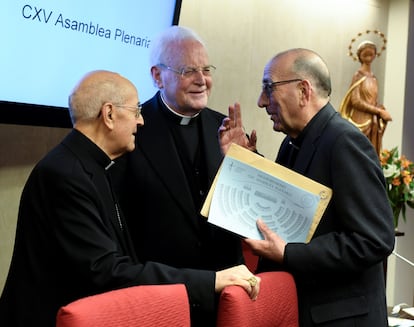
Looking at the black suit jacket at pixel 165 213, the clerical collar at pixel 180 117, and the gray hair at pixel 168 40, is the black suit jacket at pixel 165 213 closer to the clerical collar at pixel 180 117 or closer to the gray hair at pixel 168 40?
the clerical collar at pixel 180 117

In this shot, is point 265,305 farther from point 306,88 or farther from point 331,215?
point 306,88

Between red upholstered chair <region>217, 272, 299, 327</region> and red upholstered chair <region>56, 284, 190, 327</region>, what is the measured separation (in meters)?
0.16

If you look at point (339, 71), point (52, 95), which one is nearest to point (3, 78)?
point (52, 95)

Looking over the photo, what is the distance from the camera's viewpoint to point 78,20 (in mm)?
2873

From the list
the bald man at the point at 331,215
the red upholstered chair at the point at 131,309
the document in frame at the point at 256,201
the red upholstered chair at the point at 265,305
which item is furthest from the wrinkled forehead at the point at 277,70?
the red upholstered chair at the point at 131,309

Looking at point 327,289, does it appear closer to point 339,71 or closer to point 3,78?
point 3,78

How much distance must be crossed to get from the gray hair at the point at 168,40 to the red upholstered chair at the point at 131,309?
125 centimetres

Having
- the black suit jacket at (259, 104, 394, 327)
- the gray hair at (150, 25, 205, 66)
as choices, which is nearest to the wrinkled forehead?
the black suit jacket at (259, 104, 394, 327)

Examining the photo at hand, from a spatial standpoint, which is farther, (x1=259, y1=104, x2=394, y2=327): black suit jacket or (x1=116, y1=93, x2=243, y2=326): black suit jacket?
(x1=116, y1=93, x2=243, y2=326): black suit jacket

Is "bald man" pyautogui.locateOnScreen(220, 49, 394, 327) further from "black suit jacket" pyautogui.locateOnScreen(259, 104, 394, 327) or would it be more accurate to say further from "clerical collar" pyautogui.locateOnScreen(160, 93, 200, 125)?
"clerical collar" pyautogui.locateOnScreen(160, 93, 200, 125)

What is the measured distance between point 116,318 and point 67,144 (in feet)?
2.07

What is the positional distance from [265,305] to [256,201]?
0.35m

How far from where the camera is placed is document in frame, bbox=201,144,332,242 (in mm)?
1921

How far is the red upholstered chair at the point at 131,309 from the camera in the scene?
1.30 m
